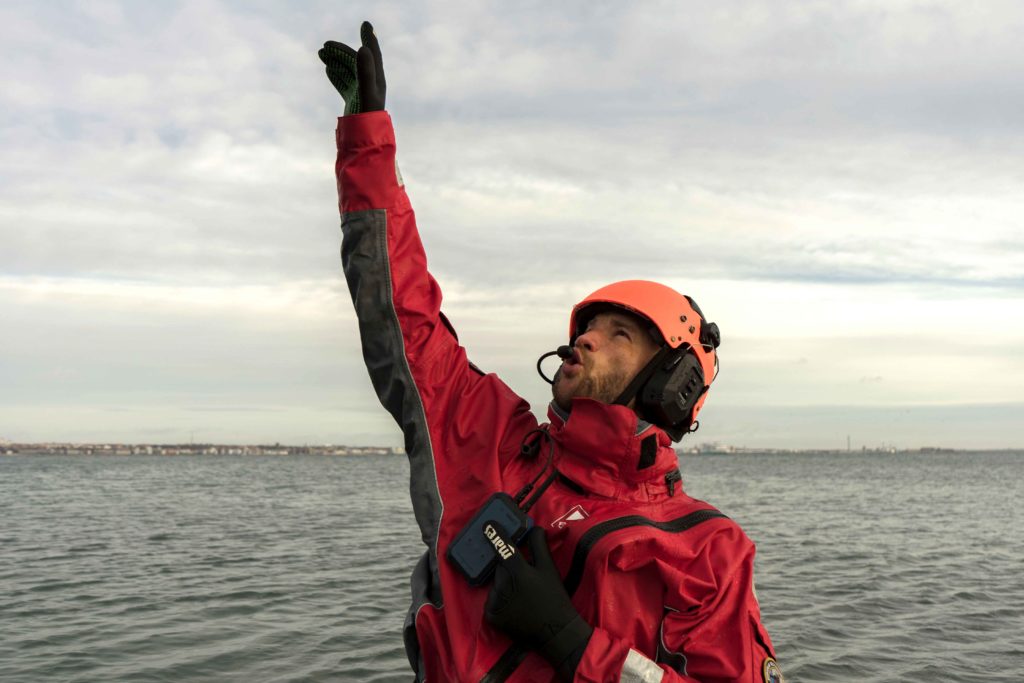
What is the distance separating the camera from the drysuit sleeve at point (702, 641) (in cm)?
262

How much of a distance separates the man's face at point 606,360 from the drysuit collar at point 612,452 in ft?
0.50

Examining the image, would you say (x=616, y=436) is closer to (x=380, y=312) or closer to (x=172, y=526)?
(x=380, y=312)

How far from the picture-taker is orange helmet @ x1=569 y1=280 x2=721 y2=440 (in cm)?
317

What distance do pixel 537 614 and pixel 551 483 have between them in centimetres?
50

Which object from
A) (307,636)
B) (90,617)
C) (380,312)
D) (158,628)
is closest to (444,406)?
(380,312)

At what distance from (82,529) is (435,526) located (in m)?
23.2

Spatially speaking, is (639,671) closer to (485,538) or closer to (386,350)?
(485,538)

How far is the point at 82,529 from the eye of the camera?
75.6 ft

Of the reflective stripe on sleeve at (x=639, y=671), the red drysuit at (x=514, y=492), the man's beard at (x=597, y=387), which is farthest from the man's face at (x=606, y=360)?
the reflective stripe on sleeve at (x=639, y=671)

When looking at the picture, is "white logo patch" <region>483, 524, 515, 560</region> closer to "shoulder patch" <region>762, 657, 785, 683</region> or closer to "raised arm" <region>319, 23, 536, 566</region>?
"raised arm" <region>319, 23, 536, 566</region>

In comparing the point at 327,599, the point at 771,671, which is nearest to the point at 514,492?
the point at 771,671

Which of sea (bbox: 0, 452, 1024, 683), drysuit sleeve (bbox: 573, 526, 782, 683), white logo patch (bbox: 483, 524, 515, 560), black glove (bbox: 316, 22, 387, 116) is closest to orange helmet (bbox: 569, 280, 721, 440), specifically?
drysuit sleeve (bbox: 573, 526, 782, 683)

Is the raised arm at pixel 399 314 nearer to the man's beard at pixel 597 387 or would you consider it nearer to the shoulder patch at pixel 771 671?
the man's beard at pixel 597 387

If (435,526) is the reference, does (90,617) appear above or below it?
below
